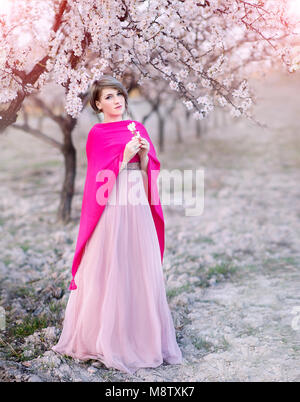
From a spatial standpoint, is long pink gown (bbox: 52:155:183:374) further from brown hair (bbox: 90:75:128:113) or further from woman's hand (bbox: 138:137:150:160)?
brown hair (bbox: 90:75:128:113)

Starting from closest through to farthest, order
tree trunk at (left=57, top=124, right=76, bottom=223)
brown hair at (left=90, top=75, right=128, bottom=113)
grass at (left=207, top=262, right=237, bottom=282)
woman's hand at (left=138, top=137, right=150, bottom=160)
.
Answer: woman's hand at (left=138, top=137, right=150, bottom=160), brown hair at (left=90, top=75, right=128, bottom=113), grass at (left=207, top=262, right=237, bottom=282), tree trunk at (left=57, top=124, right=76, bottom=223)

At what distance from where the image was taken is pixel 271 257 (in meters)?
7.10

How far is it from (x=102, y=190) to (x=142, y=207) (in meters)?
0.38

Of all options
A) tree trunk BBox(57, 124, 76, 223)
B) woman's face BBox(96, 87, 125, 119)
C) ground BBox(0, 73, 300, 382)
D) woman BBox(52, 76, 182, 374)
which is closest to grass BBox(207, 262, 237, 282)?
ground BBox(0, 73, 300, 382)

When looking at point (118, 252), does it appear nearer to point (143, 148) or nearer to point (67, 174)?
point (143, 148)

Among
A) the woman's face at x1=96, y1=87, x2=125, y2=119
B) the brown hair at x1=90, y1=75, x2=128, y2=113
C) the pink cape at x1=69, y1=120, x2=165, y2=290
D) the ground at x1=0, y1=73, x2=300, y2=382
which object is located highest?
the brown hair at x1=90, y1=75, x2=128, y2=113

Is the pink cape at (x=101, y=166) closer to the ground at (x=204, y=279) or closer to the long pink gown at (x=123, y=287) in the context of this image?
the long pink gown at (x=123, y=287)

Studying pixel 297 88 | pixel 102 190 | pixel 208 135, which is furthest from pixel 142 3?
pixel 297 88

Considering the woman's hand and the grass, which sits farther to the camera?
the grass

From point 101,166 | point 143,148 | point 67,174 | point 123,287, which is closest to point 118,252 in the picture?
point 123,287

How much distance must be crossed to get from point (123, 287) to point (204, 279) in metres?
2.67

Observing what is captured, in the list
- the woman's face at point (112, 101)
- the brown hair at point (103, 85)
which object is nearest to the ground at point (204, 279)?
the woman's face at point (112, 101)

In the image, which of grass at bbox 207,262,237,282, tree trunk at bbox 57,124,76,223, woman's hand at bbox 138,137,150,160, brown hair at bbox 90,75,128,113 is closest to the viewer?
woman's hand at bbox 138,137,150,160

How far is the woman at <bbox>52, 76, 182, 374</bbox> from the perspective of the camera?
12.0ft
